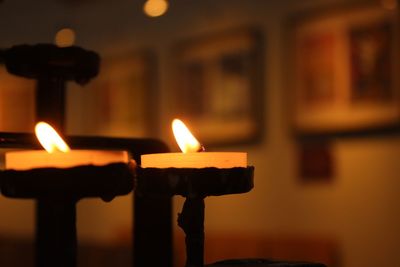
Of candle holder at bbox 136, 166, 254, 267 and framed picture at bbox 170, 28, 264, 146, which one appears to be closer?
candle holder at bbox 136, 166, 254, 267

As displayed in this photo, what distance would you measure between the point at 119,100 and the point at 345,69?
4.05ft

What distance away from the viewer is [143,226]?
2.02ft

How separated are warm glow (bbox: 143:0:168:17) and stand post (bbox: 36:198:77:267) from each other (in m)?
2.57

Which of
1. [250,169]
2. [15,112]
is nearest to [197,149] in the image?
[250,169]

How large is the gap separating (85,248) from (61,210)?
2315mm

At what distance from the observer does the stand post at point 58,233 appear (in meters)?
0.41

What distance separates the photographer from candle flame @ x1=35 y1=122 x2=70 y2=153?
0.43 meters

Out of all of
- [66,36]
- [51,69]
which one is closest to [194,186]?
[51,69]

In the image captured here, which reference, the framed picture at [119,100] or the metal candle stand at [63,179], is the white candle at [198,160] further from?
the framed picture at [119,100]

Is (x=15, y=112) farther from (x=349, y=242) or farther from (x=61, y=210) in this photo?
(x=61, y=210)

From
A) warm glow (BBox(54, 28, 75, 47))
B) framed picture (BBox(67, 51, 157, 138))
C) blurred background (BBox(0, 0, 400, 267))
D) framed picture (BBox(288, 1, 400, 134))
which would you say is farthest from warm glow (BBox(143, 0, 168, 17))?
framed picture (BBox(288, 1, 400, 134))

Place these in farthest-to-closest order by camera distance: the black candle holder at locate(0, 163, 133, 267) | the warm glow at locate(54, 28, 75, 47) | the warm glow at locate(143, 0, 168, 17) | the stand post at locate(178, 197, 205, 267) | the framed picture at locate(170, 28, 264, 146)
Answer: the warm glow at locate(54, 28, 75, 47) < the warm glow at locate(143, 0, 168, 17) < the framed picture at locate(170, 28, 264, 146) < the stand post at locate(178, 197, 205, 267) < the black candle holder at locate(0, 163, 133, 267)

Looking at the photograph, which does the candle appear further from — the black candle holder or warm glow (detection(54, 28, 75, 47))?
warm glow (detection(54, 28, 75, 47))

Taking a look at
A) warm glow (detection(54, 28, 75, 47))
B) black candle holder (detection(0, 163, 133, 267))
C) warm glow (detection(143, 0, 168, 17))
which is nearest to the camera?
black candle holder (detection(0, 163, 133, 267))
